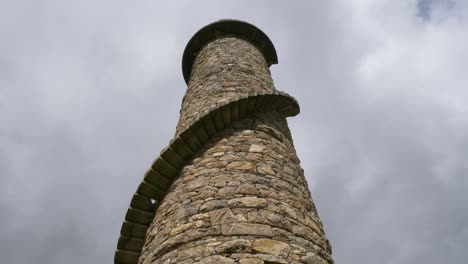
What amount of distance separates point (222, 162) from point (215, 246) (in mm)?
1194

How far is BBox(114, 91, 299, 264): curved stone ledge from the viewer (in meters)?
4.43

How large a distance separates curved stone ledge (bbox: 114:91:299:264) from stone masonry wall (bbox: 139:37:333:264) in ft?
0.43

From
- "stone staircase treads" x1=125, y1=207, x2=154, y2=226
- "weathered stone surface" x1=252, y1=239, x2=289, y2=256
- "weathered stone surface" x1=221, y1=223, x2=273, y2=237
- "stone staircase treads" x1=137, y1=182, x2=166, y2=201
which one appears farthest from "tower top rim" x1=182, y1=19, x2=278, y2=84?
"weathered stone surface" x1=252, y1=239, x2=289, y2=256

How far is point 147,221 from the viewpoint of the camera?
4.41m

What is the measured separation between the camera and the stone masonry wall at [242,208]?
10.1ft

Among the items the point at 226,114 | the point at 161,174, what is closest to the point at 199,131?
the point at 226,114

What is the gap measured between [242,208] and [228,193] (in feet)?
0.84

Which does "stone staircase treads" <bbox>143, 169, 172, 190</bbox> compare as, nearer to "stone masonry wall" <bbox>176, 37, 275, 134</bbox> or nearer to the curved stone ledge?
the curved stone ledge

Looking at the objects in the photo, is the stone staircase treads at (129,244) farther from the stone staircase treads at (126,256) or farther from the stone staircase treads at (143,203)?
the stone staircase treads at (143,203)

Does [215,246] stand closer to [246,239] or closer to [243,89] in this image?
[246,239]

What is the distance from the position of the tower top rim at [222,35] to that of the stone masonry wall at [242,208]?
3.66 metres

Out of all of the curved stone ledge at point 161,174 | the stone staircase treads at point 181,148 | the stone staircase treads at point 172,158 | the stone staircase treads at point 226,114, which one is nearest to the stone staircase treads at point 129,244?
the curved stone ledge at point 161,174

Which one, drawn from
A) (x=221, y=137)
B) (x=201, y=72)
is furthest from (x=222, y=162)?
(x=201, y=72)

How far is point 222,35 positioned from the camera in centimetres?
830
